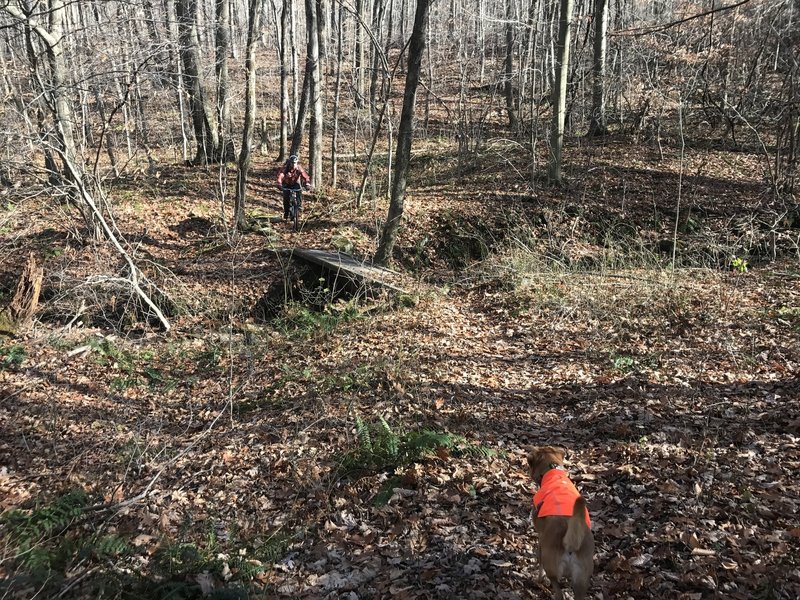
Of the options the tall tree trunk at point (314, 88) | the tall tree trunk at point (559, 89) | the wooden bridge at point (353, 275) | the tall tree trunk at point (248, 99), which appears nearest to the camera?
the wooden bridge at point (353, 275)

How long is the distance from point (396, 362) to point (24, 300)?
25.1ft

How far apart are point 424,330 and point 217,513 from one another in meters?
4.57

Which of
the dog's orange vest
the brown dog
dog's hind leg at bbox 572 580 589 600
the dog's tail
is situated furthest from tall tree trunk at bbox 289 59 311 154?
dog's hind leg at bbox 572 580 589 600

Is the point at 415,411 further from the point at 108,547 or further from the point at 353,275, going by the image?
the point at 353,275

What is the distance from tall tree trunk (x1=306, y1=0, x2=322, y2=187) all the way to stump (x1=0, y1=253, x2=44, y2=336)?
8614 millimetres

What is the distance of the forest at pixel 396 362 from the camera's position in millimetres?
4098

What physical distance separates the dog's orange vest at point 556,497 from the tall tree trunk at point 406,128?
8.06 m

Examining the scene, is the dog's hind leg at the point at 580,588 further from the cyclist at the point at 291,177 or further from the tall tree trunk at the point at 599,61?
the tall tree trunk at the point at 599,61

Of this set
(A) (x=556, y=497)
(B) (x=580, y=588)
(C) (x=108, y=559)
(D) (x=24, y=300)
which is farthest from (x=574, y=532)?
(D) (x=24, y=300)

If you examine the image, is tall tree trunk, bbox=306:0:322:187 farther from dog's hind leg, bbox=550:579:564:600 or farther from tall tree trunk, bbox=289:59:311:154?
dog's hind leg, bbox=550:579:564:600

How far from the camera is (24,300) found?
10.1 m

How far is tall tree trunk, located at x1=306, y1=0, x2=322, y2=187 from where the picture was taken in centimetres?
1580

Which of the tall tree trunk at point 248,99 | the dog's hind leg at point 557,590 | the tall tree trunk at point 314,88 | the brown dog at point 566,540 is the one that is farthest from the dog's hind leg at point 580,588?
the tall tree trunk at point 314,88

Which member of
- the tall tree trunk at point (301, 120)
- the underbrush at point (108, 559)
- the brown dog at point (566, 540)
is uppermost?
the tall tree trunk at point (301, 120)
